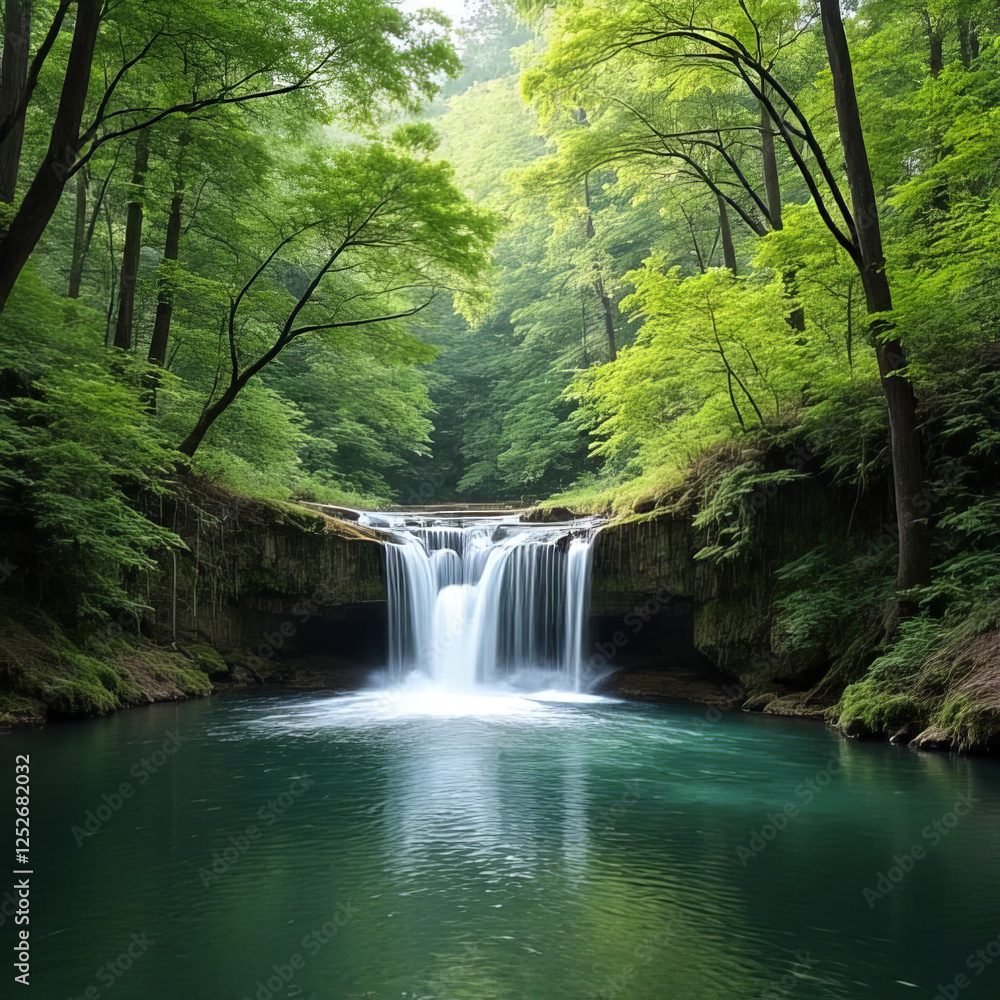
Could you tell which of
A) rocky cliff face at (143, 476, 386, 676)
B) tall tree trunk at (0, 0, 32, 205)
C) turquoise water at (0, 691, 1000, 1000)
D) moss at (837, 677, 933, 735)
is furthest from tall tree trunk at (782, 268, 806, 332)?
tall tree trunk at (0, 0, 32, 205)

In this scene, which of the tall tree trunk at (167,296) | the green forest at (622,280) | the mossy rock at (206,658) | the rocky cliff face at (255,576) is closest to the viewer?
the green forest at (622,280)

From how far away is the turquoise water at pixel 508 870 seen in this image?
3.67 meters

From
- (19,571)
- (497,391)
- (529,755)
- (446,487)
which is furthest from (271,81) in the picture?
(446,487)

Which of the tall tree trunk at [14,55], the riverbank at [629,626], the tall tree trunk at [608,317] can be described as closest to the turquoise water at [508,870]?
the riverbank at [629,626]

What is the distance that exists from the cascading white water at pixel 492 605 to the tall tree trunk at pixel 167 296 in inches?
208

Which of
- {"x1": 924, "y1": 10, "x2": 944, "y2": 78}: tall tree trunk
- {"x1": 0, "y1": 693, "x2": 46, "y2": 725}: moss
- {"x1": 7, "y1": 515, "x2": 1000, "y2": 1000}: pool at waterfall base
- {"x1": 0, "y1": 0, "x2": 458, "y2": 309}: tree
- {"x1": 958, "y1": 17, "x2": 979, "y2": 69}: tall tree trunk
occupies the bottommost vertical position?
{"x1": 7, "y1": 515, "x2": 1000, "y2": 1000}: pool at waterfall base

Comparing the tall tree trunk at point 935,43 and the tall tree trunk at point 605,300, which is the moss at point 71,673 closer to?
the tall tree trunk at point 605,300

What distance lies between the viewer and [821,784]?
7238mm

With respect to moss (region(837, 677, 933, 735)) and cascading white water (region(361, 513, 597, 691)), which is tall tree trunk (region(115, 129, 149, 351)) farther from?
moss (region(837, 677, 933, 735))

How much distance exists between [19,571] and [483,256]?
26.0ft

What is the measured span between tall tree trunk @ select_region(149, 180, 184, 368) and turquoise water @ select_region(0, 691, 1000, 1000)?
7.31 metres

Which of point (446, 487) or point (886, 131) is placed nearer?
point (886, 131)

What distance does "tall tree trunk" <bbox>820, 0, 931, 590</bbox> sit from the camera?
956 centimetres

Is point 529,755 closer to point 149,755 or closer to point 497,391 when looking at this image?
point 149,755
